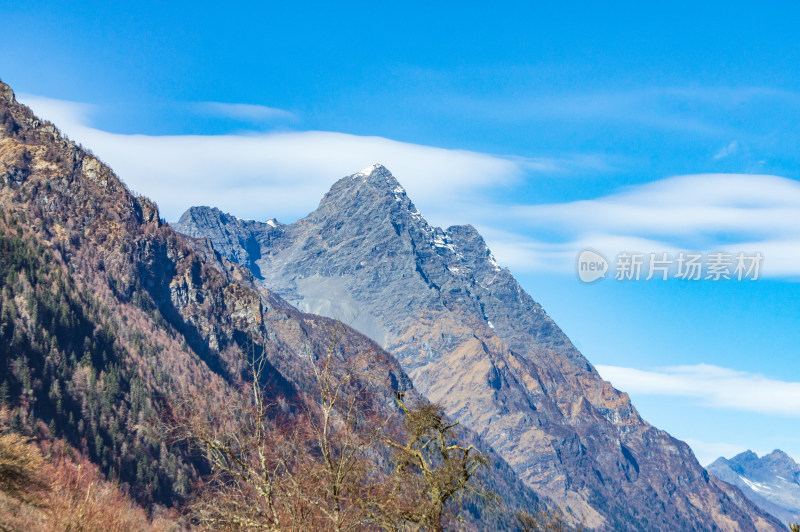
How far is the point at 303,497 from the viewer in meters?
21.7

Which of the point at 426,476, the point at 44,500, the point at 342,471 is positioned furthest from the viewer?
the point at 44,500

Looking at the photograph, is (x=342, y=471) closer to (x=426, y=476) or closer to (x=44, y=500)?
(x=426, y=476)

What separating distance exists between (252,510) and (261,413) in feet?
9.51

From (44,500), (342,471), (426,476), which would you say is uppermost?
(426,476)

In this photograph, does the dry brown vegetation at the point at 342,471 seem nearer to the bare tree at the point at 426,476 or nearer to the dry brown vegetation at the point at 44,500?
the bare tree at the point at 426,476

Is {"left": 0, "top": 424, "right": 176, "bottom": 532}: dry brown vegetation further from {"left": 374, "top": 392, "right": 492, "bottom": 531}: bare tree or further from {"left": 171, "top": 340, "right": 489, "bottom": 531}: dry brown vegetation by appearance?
{"left": 374, "top": 392, "right": 492, "bottom": 531}: bare tree

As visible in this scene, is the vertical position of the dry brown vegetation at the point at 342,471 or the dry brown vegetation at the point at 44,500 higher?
the dry brown vegetation at the point at 342,471

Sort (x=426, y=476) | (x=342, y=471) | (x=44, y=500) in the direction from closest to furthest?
(x=342, y=471)
(x=426, y=476)
(x=44, y=500)

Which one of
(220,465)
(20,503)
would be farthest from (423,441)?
(20,503)

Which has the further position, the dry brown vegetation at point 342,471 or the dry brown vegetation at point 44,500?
the dry brown vegetation at point 44,500

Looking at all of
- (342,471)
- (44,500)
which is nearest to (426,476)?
(342,471)

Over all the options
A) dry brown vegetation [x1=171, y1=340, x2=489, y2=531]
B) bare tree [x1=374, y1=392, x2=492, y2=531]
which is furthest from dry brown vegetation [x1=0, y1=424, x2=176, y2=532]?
bare tree [x1=374, y1=392, x2=492, y2=531]

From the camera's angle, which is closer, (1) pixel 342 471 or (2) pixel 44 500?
(1) pixel 342 471

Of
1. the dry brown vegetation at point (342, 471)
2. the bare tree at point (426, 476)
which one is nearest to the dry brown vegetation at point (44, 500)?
the dry brown vegetation at point (342, 471)
